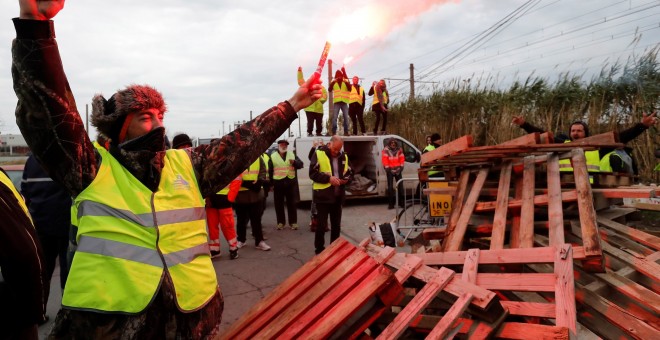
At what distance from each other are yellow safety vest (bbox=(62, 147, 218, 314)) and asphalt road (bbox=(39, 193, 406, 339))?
109 inches

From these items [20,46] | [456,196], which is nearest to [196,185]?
[20,46]

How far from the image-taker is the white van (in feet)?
37.3

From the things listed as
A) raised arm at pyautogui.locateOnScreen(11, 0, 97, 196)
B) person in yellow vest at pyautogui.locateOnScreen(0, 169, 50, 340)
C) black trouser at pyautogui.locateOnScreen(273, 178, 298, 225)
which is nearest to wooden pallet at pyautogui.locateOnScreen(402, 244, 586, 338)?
raised arm at pyautogui.locateOnScreen(11, 0, 97, 196)

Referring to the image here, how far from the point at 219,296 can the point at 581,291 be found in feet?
9.12

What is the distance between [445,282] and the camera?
116 inches

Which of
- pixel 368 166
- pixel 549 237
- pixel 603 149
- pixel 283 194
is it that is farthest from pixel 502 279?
pixel 368 166

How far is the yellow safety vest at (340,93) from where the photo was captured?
550 inches

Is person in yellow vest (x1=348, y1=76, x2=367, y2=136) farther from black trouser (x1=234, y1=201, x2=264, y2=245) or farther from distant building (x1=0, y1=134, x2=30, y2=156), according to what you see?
distant building (x1=0, y1=134, x2=30, y2=156)

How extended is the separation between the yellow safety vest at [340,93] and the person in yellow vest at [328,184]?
726 centimetres

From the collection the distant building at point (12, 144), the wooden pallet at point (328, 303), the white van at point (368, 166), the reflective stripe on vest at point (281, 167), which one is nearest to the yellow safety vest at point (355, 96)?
the white van at point (368, 166)

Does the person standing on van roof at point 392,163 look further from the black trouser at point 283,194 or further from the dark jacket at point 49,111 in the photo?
the dark jacket at point 49,111

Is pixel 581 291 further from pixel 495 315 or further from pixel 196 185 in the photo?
pixel 196 185

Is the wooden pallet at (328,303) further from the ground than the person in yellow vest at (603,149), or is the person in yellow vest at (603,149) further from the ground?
the person in yellow vest at (603,149)

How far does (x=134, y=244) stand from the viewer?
61.5 inches
